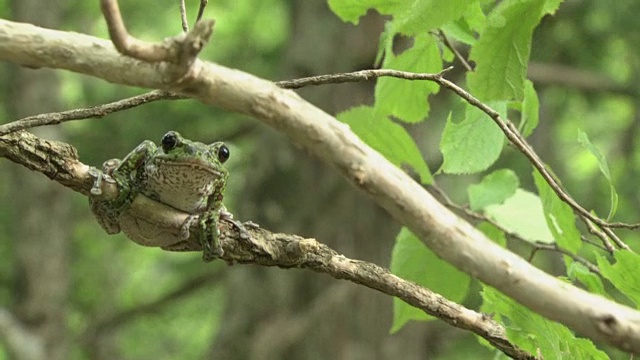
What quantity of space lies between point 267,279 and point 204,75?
15.7ft

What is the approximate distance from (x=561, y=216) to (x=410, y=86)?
1.45 feet

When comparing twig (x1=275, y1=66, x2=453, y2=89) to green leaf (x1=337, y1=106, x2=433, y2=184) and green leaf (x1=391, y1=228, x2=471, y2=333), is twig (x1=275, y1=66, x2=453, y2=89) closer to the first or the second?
green leaf (x1=337, y1=106, x2=433, y2=184)

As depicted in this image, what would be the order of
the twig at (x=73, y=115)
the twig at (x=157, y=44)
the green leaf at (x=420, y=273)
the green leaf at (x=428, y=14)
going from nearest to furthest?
1. the twig at (x=157, y=44)
2. the green leaf at (x=428, y=14)
3. the twig at (x=73, y=115)
4. the green leaf at (x=420, y=273)

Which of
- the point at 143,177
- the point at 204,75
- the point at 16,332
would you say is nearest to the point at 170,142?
the point at 143,177

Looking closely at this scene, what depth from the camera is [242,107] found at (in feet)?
3.11

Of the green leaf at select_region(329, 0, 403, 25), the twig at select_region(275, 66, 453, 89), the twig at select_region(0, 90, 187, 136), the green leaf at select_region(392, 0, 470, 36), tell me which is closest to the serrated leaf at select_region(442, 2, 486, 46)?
the green leaf at select_region(329, 0, 403, 25)

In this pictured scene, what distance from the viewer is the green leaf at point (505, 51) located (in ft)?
4.33

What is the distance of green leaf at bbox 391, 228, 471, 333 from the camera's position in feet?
6.29

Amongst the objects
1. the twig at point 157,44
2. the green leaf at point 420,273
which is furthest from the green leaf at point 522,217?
the twig at point 157,44

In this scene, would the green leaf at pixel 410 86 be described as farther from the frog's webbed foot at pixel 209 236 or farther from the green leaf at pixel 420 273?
the frog's webbed foot at pixel 209 236

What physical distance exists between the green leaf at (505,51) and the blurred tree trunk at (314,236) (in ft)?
13.8

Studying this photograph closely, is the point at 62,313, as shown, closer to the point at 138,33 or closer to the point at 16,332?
the point at 16,332

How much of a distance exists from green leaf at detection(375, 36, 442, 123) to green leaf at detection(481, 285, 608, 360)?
48cm

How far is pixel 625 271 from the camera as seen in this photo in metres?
1.40
